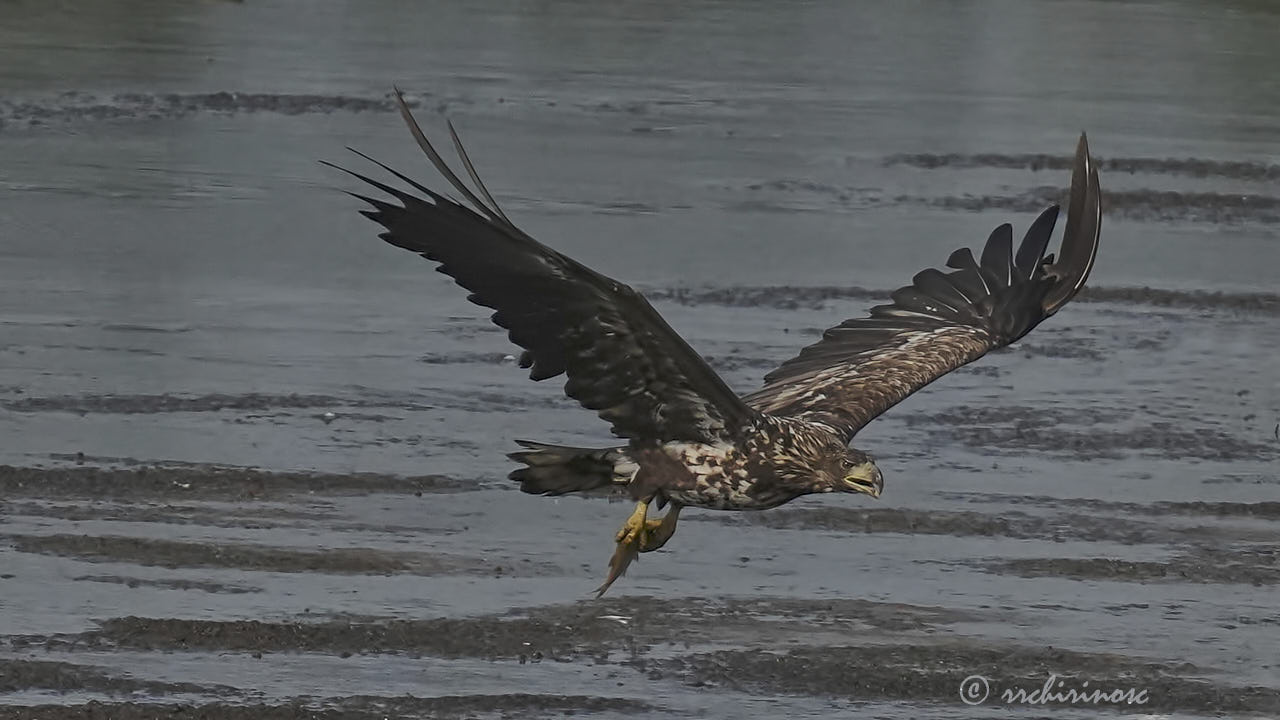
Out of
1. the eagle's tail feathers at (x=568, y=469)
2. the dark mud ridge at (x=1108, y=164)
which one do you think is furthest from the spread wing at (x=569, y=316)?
the dark mud ridge at (x=1108, y=164)

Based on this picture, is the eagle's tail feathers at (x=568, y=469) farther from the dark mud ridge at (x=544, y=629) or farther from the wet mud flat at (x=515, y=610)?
the dark mud ridge at (x=544, y=629)

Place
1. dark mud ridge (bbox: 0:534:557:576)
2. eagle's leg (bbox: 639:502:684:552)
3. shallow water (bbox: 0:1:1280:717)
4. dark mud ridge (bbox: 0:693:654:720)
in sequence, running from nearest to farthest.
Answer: eagle's leg (bbox: 639:502:684:552) < dark mud ridge (bbox: 0:693:654:720) < shallow water (bbox: 0:1:1280:717) < dark mud ridge (bbox: 0:534:557:576)

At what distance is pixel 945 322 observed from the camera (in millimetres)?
9867

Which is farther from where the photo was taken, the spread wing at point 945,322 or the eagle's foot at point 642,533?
the spread wing at point 945,322

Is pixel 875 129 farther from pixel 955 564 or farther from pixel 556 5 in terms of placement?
pixel 955 564

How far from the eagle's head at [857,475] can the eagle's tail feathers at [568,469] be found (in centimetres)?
61

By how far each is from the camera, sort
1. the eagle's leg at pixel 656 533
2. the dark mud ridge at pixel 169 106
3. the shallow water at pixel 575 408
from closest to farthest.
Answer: the eagle's leg at pixel 656 533 < the shallow water at pixel 575 408 < the dark mud ridge at pixel 169 106

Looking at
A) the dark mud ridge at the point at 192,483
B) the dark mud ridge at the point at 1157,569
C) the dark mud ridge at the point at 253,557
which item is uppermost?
the dark mud ridge at the point at 192,483

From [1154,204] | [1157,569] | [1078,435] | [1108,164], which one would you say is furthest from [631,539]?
[1108,164]

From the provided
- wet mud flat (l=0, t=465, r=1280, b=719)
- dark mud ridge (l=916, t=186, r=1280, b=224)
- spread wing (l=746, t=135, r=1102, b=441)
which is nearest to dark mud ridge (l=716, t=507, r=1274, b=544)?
wet mud flat (l=0, t=465, r=1280, b=719)

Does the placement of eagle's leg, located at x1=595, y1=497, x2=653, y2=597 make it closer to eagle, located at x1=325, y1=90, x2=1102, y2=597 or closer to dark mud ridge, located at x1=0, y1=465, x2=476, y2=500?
eagle, located at x1=325, y1=90, x2=1102, y2=597

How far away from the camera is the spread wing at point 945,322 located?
8984 mm

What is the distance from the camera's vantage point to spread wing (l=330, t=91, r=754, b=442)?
7.17 metres

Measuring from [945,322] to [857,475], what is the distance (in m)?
2.16
